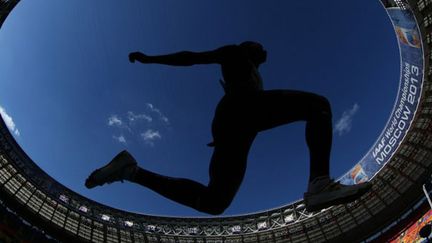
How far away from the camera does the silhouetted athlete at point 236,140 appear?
384 cm

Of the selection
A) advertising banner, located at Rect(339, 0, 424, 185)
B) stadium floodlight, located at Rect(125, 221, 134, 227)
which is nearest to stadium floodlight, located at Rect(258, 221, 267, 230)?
advertising banner, located at Rect(339, 0, 424, 185)

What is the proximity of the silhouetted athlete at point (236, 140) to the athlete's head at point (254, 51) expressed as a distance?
0.30 meters

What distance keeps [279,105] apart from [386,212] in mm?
37092

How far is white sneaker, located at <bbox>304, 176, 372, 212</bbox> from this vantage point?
343 centimetres

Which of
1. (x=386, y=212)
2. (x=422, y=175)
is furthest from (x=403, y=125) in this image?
(x=386, y=212)

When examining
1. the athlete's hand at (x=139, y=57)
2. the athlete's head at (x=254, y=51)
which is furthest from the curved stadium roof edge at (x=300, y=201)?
the athlete's hand at (x=139, y=57)

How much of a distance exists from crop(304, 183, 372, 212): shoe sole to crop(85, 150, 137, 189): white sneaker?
1.75 metres

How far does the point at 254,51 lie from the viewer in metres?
4.74

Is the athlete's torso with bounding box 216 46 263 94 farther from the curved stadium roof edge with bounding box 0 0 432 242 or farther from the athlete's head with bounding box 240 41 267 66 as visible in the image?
the curved stadium roof edge with bounding box 0 0 432 242

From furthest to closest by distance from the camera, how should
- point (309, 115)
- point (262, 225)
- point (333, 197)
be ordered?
point (262, 225), point (309, 115), point (333, 197)

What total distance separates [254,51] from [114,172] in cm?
202

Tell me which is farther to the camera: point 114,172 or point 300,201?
point 300,201

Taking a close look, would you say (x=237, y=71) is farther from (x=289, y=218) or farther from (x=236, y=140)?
(x=289, y=218)

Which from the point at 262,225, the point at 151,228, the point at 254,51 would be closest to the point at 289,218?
the point at 262,225
